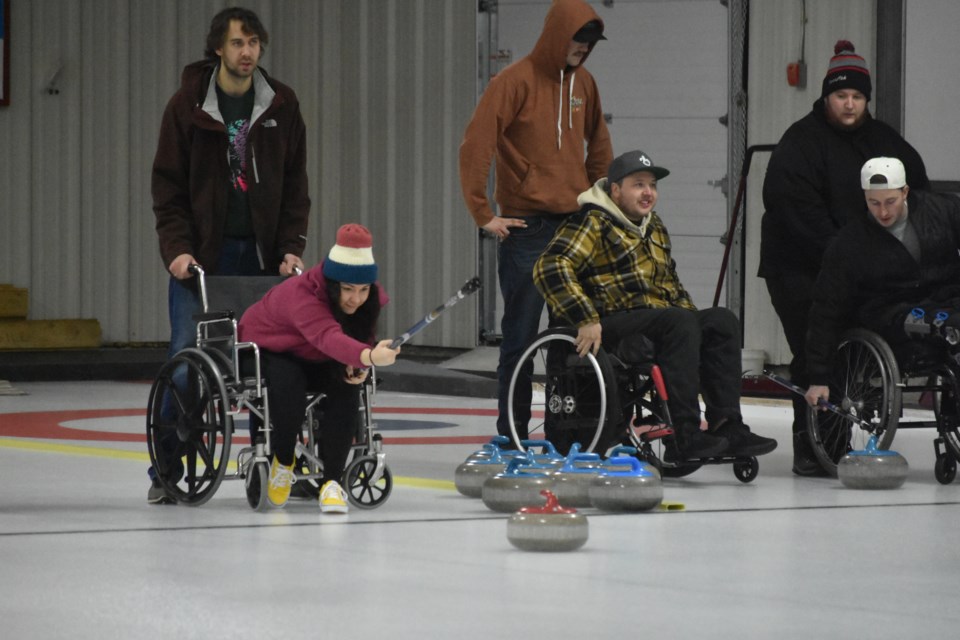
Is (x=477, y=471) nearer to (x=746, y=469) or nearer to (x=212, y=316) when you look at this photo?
(x=212, y=316)

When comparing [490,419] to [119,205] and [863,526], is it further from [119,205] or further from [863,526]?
[119,205]

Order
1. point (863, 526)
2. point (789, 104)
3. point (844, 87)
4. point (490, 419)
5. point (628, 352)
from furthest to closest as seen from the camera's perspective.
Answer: point (789, 104), point (490, 419), point (844, 87), point (628, 352), point (863, 526)

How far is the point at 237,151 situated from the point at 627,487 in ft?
4.41

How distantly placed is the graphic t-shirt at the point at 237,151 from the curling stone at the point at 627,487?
118 cm

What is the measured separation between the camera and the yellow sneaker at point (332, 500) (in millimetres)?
4215

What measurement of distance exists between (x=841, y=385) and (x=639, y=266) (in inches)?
27.7

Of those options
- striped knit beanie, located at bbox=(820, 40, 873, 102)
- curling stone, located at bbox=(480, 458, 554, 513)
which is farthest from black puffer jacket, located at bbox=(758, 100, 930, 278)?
curling stone, located at bbox=(480, 458, 554, 513)

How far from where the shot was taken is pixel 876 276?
5.14 meters

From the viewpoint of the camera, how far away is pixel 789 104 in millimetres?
8945

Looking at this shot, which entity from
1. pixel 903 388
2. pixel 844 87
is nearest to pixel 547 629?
pixel 903 388

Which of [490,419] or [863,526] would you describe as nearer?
[863,526]

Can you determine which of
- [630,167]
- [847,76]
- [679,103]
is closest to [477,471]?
[630,167]

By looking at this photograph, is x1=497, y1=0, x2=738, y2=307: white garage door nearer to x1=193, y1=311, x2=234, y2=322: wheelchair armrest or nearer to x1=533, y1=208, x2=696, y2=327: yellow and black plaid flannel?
x1=533, y1=208, x2=696, y2=327: yellow and black plaid flannel

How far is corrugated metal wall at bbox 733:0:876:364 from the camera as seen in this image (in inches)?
348
